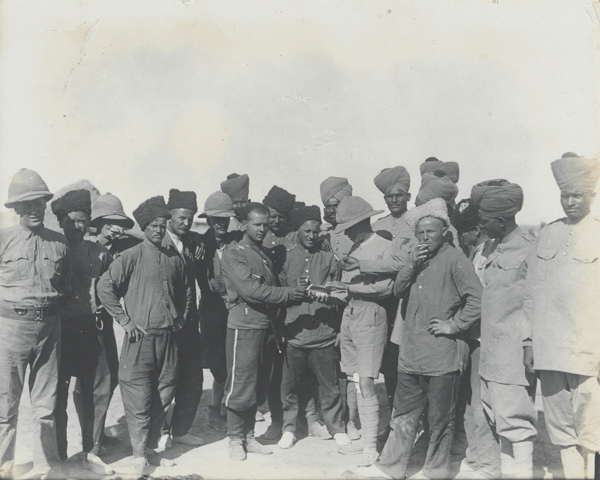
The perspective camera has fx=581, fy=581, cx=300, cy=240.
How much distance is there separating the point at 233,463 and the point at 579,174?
3.92 m

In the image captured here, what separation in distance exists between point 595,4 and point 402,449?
4163mm

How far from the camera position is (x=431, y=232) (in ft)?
16.1

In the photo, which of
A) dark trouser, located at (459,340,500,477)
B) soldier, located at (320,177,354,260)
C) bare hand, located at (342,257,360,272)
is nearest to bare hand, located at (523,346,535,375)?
dark trouser, located at (459,340,500,477)

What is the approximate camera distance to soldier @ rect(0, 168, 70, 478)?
4.86 m

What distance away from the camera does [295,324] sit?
19.6ft

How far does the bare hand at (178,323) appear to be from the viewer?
17.9ft

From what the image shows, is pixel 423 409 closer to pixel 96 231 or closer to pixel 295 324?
pixel 295 324

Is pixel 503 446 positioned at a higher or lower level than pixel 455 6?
lower

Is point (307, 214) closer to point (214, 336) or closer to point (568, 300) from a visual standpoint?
point (214, 336)

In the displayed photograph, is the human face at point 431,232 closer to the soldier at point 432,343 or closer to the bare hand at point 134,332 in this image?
the soldier at point 432,343

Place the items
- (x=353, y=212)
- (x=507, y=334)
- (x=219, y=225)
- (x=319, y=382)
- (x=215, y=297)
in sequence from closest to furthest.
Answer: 1. (x=507, y=334)
2. (x=353, y=212)
3. (x=319, y=382)
4. (x=215, y=297)
5. (x=219, y=225)

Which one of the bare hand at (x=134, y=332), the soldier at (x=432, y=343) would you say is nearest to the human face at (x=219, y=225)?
the bare hand at (x=134, y=332)

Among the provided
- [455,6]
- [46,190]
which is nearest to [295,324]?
[46,190]

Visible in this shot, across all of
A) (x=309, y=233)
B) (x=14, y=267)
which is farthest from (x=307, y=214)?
(x=14, y=267)
